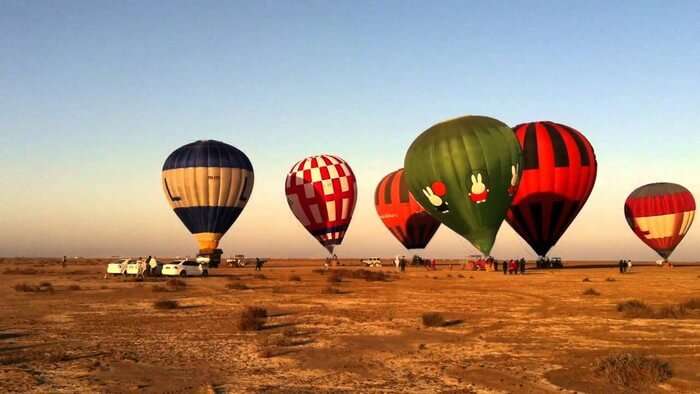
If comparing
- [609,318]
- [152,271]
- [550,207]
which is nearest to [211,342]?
[609,318]

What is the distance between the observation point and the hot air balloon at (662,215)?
2554 inches

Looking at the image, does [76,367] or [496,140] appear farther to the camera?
[496,140]

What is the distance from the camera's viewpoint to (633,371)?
36.8ft

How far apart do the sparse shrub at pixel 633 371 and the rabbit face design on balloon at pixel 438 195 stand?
26.9m

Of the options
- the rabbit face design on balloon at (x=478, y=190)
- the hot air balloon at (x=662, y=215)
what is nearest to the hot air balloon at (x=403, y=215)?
the hot air balloon at (x=662, y=215)

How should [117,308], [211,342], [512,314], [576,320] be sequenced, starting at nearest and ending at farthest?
[211,342] → [576,320] → [512,314] → [117,308]

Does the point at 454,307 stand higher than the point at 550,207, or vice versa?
the point at 550,207

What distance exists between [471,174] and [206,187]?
96.2 feet

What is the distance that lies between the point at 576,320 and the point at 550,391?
10.5 metres

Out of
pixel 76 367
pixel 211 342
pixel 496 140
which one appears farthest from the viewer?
pixel 496 140

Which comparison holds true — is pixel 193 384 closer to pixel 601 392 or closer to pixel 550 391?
pixel 550 391

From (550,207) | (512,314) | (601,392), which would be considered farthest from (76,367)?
(550,207)

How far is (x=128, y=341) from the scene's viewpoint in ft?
50.9

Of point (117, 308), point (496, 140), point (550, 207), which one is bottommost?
point (117, 308)
